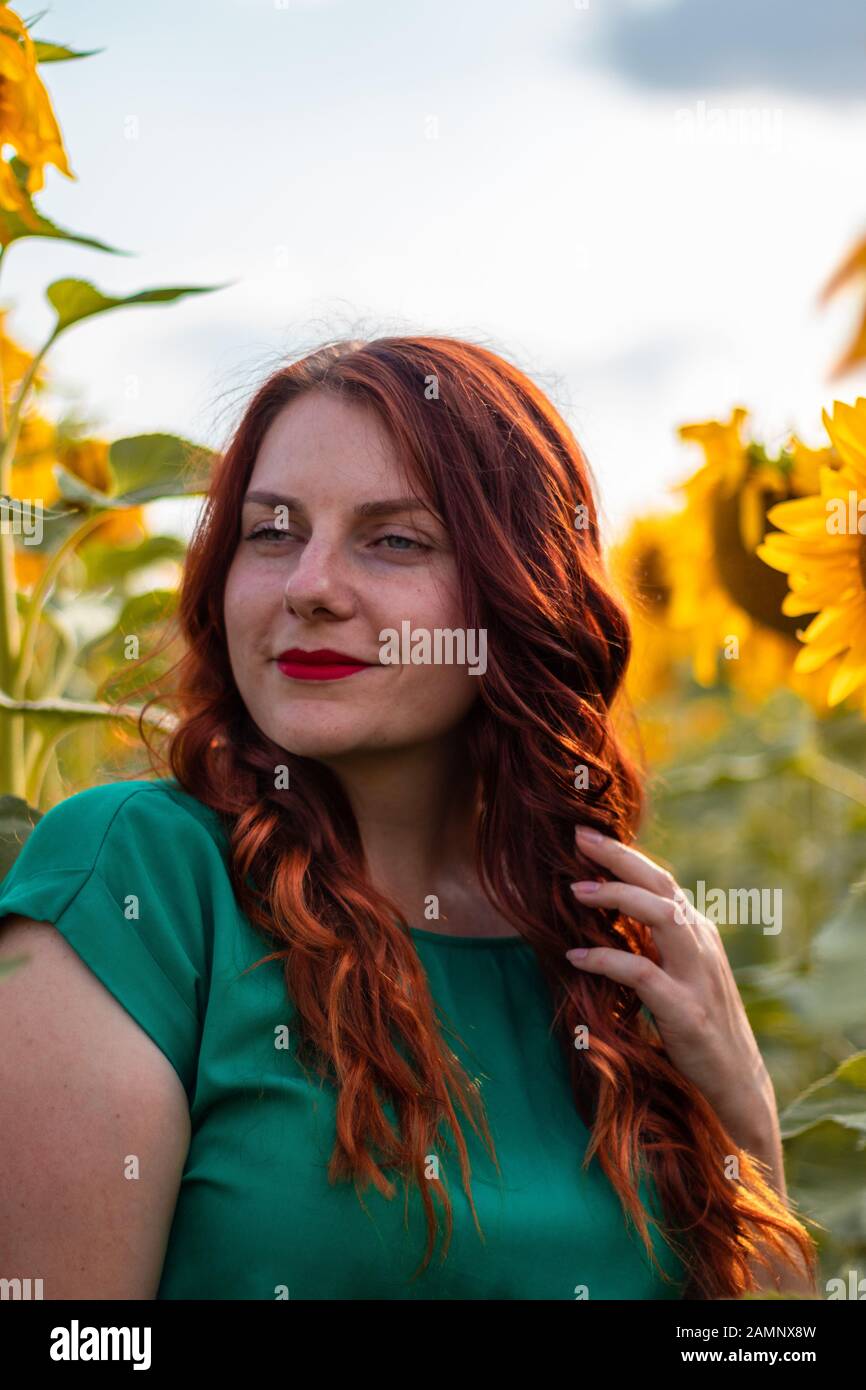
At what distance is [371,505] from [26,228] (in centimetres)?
35

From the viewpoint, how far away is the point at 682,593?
2178mm

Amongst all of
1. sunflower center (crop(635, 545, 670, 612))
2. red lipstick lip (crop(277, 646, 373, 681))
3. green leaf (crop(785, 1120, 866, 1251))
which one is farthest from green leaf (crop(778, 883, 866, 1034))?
sunflower center (crop(635, 545, 670, 612))

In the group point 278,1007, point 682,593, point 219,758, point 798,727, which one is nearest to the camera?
point 278,1007

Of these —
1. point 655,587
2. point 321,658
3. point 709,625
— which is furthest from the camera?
point 655,587

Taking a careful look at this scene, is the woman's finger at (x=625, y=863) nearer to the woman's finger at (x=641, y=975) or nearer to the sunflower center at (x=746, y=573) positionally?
the woman's finger at (x=641, y=975)

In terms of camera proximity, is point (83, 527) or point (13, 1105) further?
point (83, 527)

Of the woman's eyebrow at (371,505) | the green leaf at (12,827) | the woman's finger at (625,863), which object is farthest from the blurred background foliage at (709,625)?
the woman's finger at (625,863)

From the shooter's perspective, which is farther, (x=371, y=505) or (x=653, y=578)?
(x=653, y=578)

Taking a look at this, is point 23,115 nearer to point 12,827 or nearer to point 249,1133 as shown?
point 12,827

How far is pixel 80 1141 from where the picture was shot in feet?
3.41

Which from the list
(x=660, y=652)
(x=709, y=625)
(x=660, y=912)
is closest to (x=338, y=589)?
(x=660, y=912)
